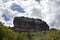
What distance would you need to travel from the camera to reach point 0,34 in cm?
7825

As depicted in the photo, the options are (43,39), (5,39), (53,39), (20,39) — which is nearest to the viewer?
(5,39)

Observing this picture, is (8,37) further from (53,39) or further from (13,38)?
(53,39)

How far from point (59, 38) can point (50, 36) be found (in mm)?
5235

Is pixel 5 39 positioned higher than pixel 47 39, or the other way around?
pixel 5 39

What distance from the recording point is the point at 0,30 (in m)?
79.4

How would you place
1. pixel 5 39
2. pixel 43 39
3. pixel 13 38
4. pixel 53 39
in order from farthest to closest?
pixel 43 39, pixel 53 39, pixel 13 38, pixel 5 39

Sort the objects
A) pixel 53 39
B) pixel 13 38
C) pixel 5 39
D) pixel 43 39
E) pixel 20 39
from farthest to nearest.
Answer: pixel 43 39, pixel 53 39, pixel 20 39, pixel 13 38, pixel 5 39

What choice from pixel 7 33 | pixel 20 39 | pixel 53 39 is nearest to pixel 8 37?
pixel 7 33

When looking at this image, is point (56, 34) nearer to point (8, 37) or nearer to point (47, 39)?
point (47, 39)

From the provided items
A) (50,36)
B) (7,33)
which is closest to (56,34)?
(50,36)

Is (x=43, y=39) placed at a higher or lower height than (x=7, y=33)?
lower

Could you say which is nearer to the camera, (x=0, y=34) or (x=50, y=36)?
(x=0, y=34)

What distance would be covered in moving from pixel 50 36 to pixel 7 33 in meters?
26.3

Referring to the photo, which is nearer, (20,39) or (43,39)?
(20,39)
